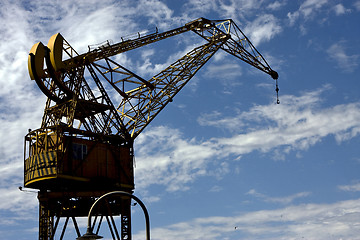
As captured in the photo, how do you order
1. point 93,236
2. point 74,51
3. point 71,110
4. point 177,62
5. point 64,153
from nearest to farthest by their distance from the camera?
point 93,236 < point 64,153 < point 71,110 < point 74,51 < point 177,62

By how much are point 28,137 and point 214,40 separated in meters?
31.5

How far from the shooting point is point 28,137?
5978cm

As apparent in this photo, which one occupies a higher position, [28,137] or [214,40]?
[214,40]

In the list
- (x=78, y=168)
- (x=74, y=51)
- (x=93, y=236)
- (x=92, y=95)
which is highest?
(x=74, y=51)

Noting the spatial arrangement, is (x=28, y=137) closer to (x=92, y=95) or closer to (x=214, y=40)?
(x=92, y=95)

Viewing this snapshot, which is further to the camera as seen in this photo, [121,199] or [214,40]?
[214,40]

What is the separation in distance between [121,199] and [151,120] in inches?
494

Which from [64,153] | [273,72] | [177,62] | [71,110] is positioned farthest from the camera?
[273,72]

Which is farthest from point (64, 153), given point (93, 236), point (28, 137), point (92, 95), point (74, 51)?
point (93, 236)

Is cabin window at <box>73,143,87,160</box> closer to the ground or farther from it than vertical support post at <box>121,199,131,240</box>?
farther from it

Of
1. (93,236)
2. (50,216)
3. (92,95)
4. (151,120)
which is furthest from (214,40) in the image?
(93,236)

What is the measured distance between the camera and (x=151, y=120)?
69125 millimetres

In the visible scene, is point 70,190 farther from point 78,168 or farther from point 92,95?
point 92,95

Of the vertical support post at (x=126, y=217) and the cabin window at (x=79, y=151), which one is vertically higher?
the cabin window at (x=79, y=151)
